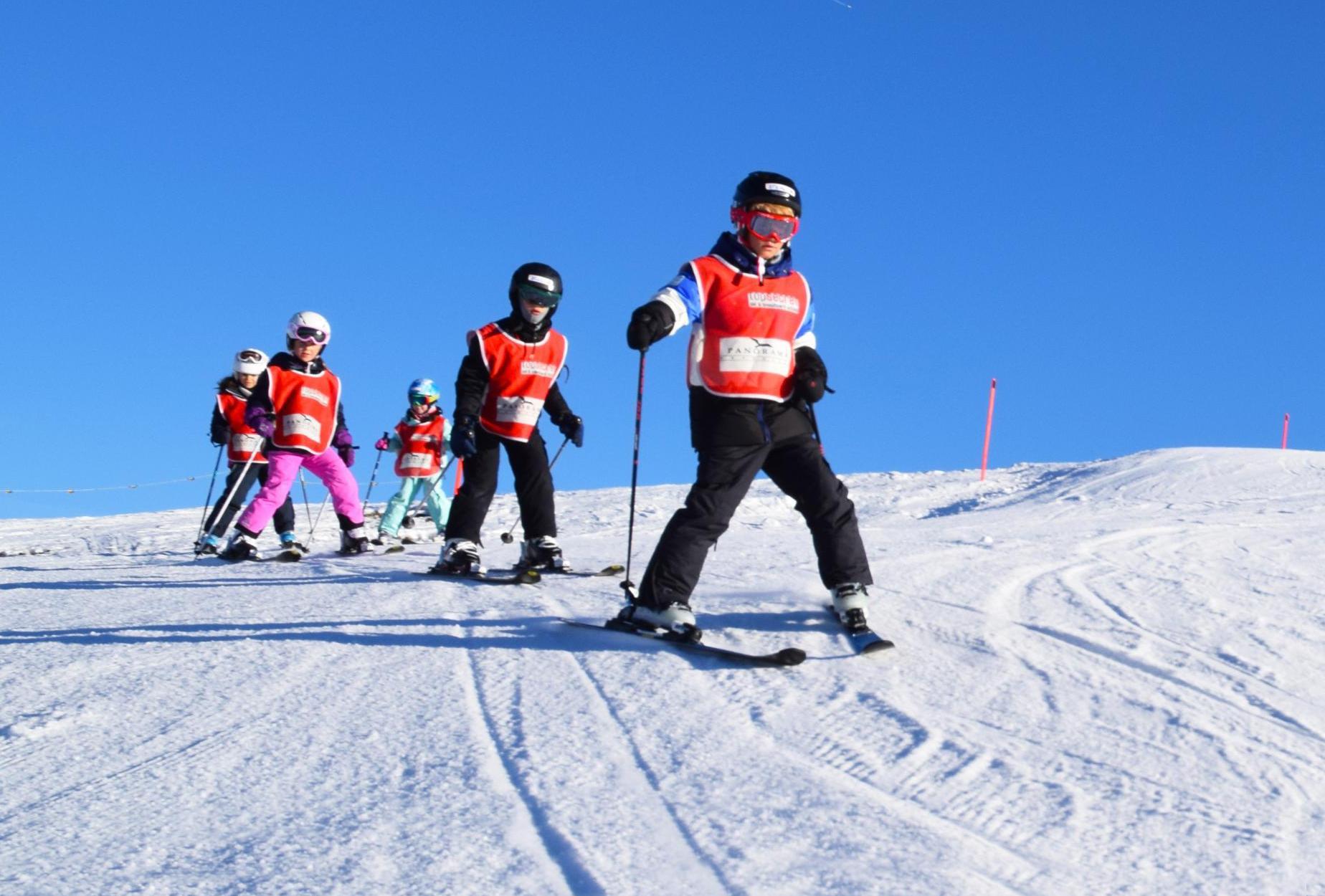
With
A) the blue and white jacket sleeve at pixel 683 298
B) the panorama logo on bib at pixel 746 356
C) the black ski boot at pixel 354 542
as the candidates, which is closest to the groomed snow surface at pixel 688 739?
the panorama logo on bib at pixel 746 356

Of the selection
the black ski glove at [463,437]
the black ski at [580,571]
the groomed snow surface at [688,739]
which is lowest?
the groomed snow surface at [688,739]

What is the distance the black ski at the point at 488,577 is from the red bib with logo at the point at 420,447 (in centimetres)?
595

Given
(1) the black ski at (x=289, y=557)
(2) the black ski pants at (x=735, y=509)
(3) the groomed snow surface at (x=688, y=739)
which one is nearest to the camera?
(3) the groomed snow surface at (x=688, y=739)

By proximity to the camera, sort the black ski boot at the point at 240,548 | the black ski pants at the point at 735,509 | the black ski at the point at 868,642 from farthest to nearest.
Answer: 1. the black ski boot at the point at 240,548
2. the black ski pants at the point at 735,509
3. the black ski at the point at 868,642

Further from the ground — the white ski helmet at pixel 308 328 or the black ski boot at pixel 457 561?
the white ski helmet at pixel 308 328

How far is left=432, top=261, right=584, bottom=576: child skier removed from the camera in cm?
753

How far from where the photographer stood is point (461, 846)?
107 inches

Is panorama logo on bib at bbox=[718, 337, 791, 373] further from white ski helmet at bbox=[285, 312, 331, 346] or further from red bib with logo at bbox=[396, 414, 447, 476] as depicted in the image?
red bib with logo at bbox=[396, 414, 447, 476]

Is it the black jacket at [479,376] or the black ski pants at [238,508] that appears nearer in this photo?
the black jacket at [479,376]

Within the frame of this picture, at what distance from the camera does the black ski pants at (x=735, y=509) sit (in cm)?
489

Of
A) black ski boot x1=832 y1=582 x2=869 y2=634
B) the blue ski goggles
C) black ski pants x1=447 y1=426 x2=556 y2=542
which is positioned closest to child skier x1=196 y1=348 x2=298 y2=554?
black ski pants x1=447 y1=426 x2=556 y2=542

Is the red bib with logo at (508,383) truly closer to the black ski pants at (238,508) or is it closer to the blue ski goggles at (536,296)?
the blue ski goggles at (536,296)

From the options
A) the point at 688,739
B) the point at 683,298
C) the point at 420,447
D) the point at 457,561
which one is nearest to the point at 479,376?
the point at 457,561

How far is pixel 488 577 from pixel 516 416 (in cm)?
106
